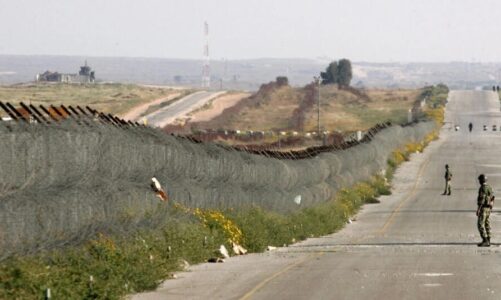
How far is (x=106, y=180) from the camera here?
28953 mm

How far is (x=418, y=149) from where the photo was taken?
4619 inches

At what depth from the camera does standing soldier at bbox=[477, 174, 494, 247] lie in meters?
38.9

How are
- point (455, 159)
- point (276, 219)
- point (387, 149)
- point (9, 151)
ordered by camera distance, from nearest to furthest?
point (9, 151)
point (276, 219)
point (387, 149)
point (455, 159)

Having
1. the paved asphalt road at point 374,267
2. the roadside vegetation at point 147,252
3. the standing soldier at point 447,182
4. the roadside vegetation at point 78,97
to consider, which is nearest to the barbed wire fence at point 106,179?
the roadside vegetation at point 147,252

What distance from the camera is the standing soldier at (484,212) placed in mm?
38938

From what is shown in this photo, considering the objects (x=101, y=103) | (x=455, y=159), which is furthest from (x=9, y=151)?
(x=101, y=103)

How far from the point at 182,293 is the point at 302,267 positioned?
5554 mm

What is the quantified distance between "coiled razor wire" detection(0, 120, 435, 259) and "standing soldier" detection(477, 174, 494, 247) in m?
7.13

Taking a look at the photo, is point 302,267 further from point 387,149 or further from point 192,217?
point 387,149

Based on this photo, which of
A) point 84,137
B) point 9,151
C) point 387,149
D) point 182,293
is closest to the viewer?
point 9,151

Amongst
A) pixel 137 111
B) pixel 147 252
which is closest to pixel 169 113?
pixel 137 111

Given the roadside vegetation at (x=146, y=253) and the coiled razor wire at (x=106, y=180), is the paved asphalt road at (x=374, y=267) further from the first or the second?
the coiled razor wire at (x=106, y=180)

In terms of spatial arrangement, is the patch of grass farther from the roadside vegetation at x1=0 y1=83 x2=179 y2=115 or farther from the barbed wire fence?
the roadside vegetation at x1=0 y1=83 x2=179 y2=115

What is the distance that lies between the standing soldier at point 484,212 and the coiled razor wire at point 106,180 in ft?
23.4
